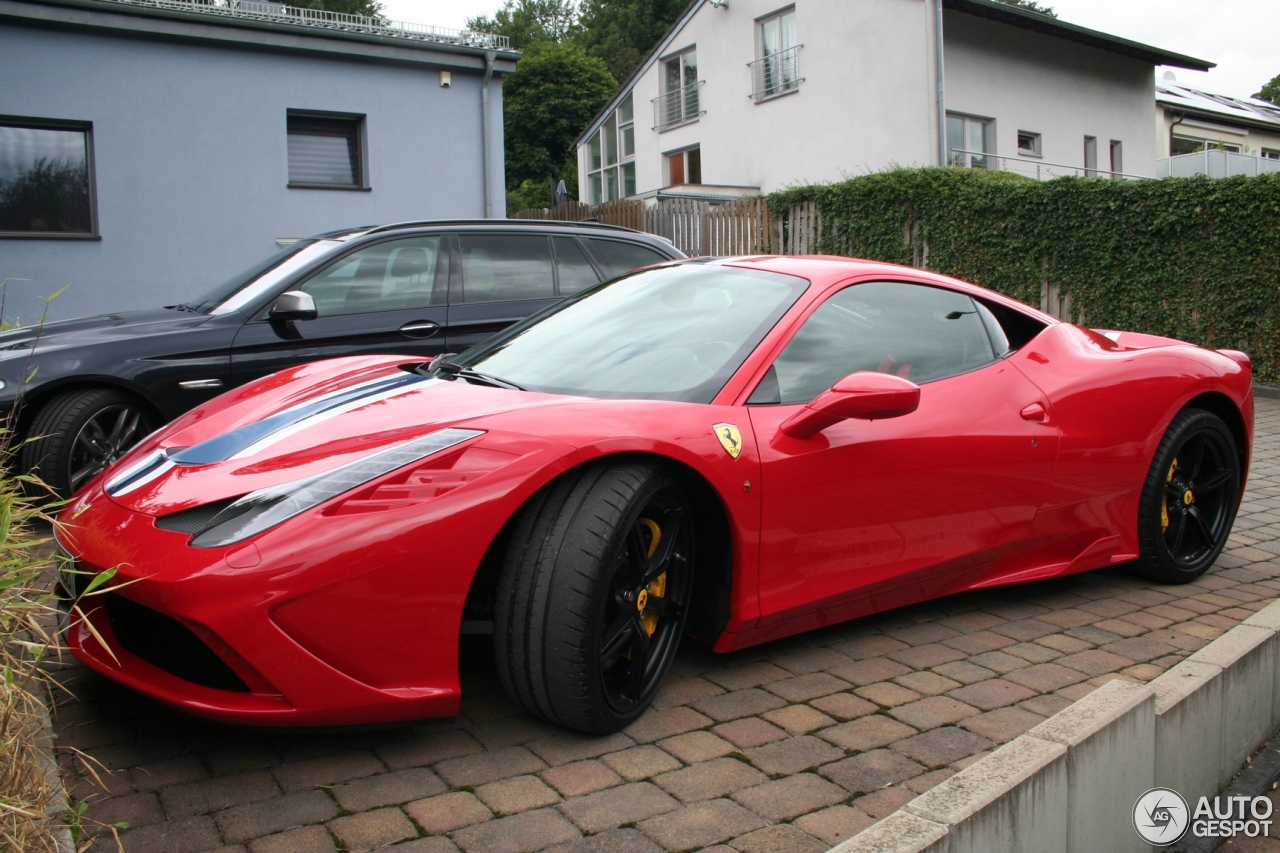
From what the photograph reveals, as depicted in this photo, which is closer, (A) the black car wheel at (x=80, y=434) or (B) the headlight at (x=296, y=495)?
(B) the headlight at (x=296, y=495)

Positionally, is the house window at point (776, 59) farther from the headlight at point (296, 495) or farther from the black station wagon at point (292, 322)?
the headlight at point (296, 495)

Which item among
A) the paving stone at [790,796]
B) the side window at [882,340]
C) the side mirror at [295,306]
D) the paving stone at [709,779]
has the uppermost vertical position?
the side mirror at [295,306]

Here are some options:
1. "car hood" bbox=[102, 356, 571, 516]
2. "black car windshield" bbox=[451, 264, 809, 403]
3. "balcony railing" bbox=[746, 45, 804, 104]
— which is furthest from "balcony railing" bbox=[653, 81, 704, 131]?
"car hood" bbox=[102, 356, 571, 516]

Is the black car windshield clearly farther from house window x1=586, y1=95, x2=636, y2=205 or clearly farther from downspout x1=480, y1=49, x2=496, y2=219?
house window x1=586, y1=95, x2=636, y2=205

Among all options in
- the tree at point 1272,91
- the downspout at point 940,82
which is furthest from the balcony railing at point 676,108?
the tree at point 1272,91

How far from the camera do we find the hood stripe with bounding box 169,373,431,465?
111 inches

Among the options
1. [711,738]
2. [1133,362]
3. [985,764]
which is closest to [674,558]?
[711,738]

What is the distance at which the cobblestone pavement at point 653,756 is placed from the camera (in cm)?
225

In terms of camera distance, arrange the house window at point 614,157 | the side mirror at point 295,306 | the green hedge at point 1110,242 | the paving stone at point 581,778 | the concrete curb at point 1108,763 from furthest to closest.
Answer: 1. the house window at point 614,157
2. the green hedge at point 1110,242
3. the side mirror at point 295,306
4. the paving stone at point 581,778
5. the concrete curb at point 1108,763

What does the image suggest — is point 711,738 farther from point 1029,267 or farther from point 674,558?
point 1029,267

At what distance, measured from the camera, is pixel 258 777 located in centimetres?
247

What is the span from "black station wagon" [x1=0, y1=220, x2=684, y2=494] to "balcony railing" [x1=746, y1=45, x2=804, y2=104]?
17.4 meters

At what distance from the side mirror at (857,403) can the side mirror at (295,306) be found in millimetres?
3035

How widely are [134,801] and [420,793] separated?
0.63 metres
